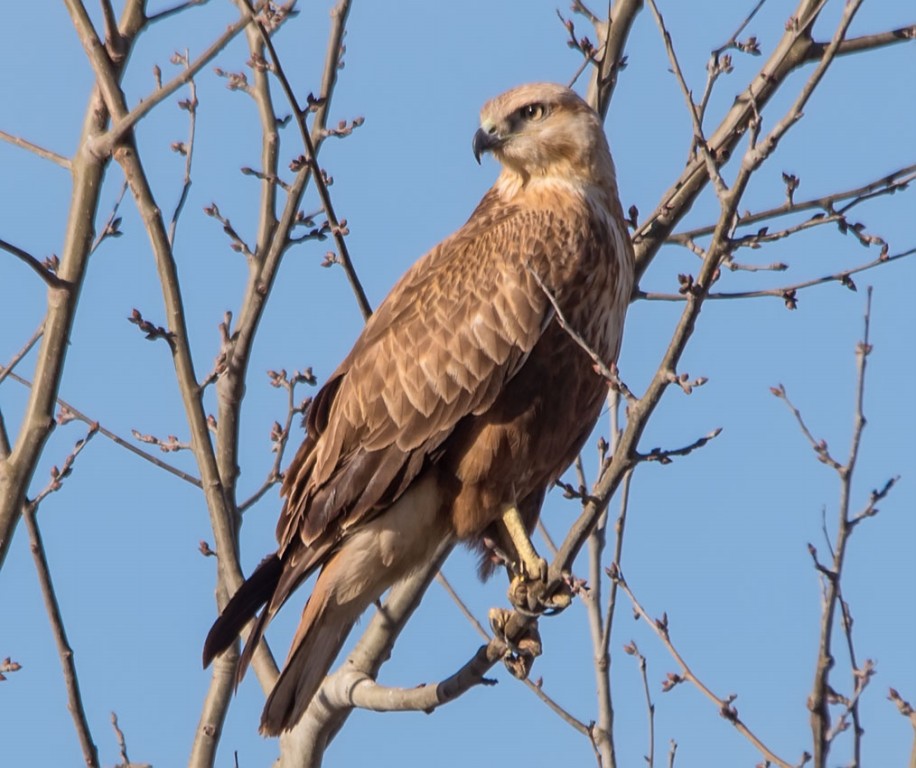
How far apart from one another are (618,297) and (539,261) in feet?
1.00

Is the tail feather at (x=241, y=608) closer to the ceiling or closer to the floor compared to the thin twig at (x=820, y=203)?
closer to the floor

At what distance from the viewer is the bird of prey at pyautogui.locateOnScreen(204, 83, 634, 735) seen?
500cm

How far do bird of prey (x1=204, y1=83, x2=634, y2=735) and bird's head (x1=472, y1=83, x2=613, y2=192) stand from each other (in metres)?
0.32

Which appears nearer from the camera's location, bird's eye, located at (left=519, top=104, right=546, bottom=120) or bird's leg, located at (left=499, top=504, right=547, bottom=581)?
Answer: bird's leg, located at (left=499, top=504, right=547, bottom=581)

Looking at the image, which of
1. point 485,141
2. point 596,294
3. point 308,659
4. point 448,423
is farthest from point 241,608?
point 485,141

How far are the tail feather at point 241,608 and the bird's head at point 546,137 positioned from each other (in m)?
1.83

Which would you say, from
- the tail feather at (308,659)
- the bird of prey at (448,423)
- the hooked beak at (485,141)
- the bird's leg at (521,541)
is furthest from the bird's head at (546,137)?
the tail feather at (308,659)

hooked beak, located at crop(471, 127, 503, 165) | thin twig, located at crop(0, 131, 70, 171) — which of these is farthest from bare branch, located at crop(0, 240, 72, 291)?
hooked beak, located at crop(471, 127, 503, 165)

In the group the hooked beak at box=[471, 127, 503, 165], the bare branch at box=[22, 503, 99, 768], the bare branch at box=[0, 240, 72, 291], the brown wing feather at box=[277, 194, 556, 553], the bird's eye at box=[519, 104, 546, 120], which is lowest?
the bare branch at box=[22, 503, 99, 768]

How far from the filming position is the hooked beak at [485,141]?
18.5 feet

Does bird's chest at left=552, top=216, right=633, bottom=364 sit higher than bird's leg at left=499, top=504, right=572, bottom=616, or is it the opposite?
bird's chest at left=552, top=216, right=633, bottom=364

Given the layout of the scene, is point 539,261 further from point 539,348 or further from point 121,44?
point 121,44

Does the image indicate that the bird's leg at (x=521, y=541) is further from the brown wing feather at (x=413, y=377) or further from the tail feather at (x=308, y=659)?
the tail feather at (x=308, y=659)

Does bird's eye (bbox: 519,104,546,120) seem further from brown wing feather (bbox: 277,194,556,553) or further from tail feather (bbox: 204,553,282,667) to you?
tail feather (bbox: 204,553,282,667)
